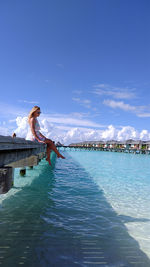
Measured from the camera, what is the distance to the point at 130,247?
4.79 m

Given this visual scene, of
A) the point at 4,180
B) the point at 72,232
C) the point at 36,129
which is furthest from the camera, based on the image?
the point at 36,129

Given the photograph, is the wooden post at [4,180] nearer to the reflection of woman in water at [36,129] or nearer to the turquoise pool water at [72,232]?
the turquoise pool water at [72,232]

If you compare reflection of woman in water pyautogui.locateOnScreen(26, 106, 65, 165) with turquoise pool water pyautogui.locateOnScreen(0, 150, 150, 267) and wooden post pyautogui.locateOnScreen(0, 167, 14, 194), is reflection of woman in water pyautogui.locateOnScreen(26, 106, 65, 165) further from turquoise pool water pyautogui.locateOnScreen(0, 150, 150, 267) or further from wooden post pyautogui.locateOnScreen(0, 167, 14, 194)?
wooden post pyautogui.locateOnScreen(0, 167, 14, 194)

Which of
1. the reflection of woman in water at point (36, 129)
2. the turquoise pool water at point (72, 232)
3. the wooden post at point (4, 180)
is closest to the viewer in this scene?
the wooden post at point (4, 180)

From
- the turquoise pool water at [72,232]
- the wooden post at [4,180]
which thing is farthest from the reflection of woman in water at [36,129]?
the wooden post at [4,180]

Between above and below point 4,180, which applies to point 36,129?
above

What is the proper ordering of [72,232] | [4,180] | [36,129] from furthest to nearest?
[36,129], [72,232], [4,180]

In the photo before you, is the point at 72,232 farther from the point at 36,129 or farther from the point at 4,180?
the point at 36,129

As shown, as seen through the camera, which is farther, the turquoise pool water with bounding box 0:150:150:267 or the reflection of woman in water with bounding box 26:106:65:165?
the reflection of woman in water with bounding box 26:106:65:165

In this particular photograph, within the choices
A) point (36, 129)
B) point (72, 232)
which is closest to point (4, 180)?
point (72, 232)

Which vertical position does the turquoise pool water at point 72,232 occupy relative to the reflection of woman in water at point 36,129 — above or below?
below

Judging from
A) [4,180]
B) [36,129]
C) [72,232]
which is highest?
[36,129]

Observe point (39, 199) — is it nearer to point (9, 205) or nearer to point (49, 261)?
point (9, 205)

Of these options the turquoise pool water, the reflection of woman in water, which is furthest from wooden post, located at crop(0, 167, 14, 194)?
the reflection of woman in water
